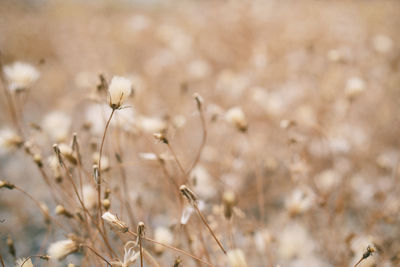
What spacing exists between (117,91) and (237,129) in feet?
1.39

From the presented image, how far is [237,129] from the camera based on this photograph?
90cm

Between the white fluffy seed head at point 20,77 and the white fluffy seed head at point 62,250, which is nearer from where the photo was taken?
the white fluffy seed head at point 62,250

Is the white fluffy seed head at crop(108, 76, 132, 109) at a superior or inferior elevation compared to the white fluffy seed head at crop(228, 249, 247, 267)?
superior

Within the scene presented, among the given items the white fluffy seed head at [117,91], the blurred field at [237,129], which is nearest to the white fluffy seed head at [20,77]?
the blurred field at [237,129]

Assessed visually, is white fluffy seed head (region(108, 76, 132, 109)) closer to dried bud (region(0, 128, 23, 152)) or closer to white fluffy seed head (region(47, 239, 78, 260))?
white fluffy seed head (region(47, 239, 78, 260))

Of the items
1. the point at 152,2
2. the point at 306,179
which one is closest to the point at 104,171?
the point at 306,179

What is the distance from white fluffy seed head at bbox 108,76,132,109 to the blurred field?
21 centimetres

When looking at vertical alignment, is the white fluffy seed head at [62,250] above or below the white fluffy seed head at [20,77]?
below

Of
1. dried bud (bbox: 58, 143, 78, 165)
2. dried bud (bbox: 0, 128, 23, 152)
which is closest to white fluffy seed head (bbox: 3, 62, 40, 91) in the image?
dried bud (bbox: 0, 128, 23, 152)

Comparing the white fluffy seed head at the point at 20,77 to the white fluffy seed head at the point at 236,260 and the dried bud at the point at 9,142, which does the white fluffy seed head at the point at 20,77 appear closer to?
the dried bud at the point at 9,142

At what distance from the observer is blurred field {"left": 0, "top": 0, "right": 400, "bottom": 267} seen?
0.99 meters

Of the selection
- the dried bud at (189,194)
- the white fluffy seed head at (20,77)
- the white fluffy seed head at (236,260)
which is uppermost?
the white fluffy seed head at (20,77)

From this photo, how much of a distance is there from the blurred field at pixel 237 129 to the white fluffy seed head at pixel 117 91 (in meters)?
0.21

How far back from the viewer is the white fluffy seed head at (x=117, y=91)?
62cm
